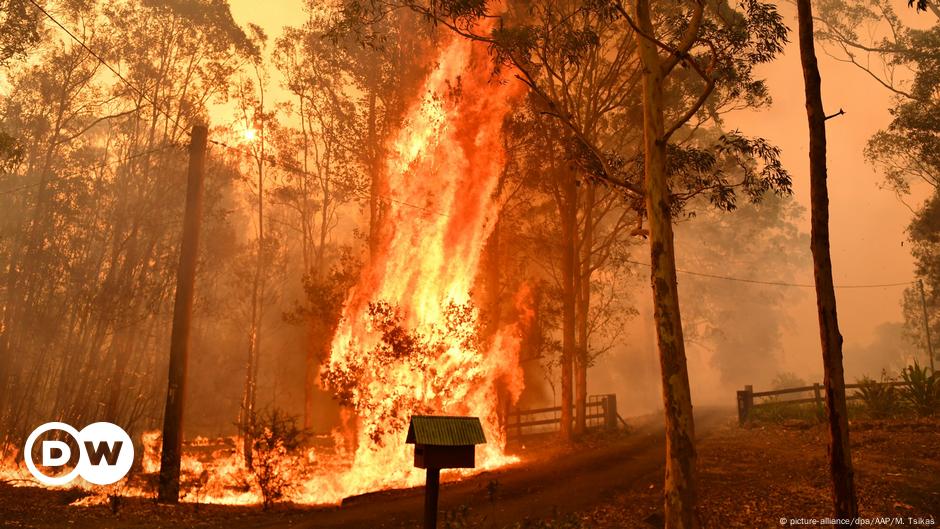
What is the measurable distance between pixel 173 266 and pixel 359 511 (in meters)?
29.9

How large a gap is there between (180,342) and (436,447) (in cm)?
935

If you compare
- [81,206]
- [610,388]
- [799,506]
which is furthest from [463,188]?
[610,388]

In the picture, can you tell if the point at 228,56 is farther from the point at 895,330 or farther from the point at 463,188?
the point at 895,330

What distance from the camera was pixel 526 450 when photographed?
22.5 meters

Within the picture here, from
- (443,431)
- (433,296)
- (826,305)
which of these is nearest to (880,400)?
(826,305)

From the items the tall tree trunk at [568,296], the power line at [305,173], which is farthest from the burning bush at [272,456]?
the tall tree trunk at [568,296]

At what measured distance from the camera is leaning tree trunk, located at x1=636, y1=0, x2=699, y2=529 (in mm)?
9383

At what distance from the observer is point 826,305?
26.8ft

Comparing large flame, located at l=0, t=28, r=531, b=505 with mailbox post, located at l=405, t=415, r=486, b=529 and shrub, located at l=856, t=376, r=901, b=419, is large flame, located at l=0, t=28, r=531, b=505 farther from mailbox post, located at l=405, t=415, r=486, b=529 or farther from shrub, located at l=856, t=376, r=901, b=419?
shrub, located at l=856, t=376, r=901, b=419

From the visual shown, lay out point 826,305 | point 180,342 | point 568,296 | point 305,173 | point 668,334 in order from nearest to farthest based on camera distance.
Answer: point 826,305
point 668,334
point 180,342
point 568,296
point 305,173

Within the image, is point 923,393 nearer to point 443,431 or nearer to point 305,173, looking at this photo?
point 443,431

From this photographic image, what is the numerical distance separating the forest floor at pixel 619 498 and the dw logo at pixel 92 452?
86.1 inches

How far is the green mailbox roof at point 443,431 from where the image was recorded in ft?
23.9

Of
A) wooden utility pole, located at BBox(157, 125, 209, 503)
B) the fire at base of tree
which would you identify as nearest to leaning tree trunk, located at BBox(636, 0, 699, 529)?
the fire at base of tree
